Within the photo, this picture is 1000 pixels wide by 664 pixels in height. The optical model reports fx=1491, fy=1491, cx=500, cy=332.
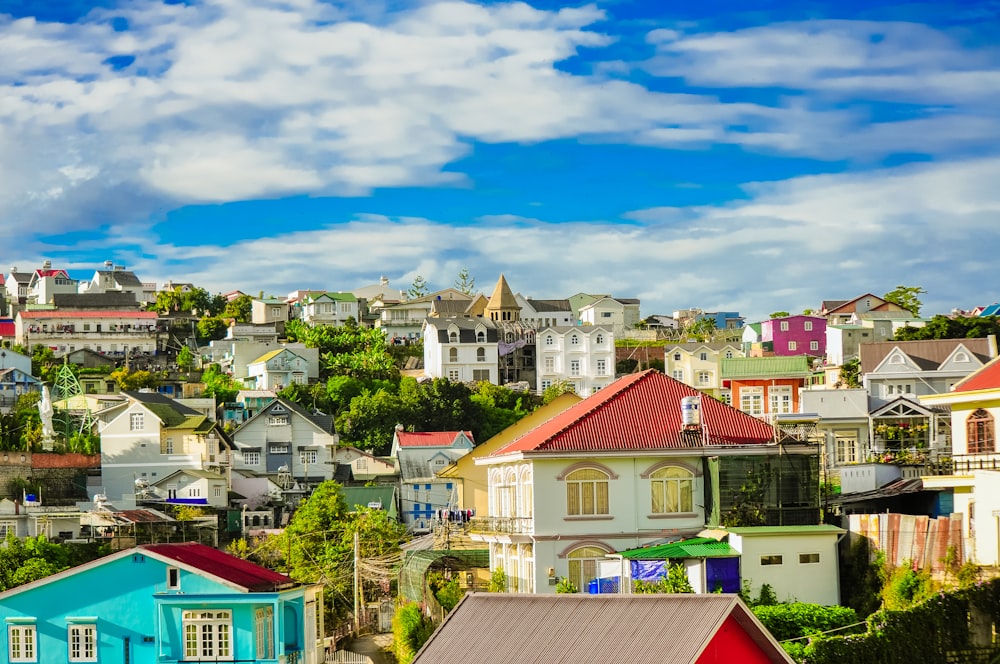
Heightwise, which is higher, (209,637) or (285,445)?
(285,445)

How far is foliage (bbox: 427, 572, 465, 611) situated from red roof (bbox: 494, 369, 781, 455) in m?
3.53

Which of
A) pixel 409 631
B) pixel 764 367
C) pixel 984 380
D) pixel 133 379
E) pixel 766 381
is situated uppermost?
pixel 133 379

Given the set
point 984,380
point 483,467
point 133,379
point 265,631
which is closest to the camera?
point 984,380

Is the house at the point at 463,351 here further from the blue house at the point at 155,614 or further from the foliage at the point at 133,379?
the blue house at the point at 155,614

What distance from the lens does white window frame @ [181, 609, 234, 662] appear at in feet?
108

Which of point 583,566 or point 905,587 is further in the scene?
point 583,566

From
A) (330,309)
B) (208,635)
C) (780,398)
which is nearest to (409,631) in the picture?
(208,635)

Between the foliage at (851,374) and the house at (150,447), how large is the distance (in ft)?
101

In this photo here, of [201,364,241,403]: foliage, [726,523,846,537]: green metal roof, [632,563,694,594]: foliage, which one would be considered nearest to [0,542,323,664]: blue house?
[632,563,694,594]: foliage

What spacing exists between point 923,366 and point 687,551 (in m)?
34.6

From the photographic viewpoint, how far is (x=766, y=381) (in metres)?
78.2

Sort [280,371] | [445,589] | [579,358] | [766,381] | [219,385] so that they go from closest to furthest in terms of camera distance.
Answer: [445,589] → [766,381] → [280,371] → [219,385] → [579,358]

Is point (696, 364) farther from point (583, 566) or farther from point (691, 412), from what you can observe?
point (583, 566)

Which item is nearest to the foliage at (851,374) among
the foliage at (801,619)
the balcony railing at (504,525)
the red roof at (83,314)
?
the balcony railing at (504,525)
